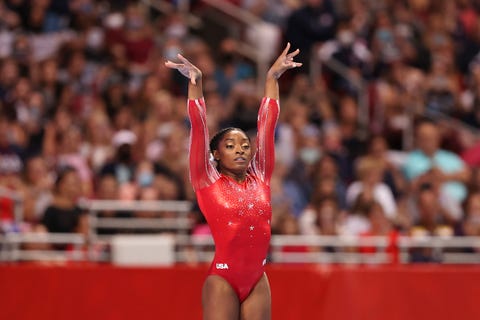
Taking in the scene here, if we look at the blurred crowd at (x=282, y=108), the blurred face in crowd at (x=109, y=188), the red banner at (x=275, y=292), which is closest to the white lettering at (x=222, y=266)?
the red banner at (x=275, y=292)

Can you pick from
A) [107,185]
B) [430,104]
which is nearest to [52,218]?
[107,185]

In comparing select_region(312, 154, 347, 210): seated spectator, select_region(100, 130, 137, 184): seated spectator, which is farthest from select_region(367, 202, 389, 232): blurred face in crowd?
select_region(100, 130, 137, 184): seated spectator

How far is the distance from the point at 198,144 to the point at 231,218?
0.51m

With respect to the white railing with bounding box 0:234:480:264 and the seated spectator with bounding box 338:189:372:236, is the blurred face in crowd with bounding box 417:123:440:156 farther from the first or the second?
the white railing with bounding box 0:234:480:264

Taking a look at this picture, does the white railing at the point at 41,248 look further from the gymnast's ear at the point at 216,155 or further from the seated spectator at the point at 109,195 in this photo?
the gymnast's ear at the point at 216,155

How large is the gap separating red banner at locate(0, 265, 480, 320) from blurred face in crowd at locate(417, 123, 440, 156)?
4063 mm

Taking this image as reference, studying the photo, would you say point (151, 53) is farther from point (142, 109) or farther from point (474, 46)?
point (474, 46)

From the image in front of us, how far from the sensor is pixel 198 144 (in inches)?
293

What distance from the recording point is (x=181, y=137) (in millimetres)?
13781

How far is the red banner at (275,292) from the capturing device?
10469 mm

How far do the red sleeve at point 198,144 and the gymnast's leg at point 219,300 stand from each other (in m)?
0.64

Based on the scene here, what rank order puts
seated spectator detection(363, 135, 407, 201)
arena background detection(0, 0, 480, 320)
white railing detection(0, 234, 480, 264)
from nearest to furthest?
arena background detection(0, 0, 480, 320) → white railing detection(0, 234, 480, 264) → seated spectator detection(363, 135, 407, 201)

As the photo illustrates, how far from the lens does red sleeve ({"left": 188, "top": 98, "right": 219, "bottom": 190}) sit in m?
7.45

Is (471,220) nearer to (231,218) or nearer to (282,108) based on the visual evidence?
(282,108)
